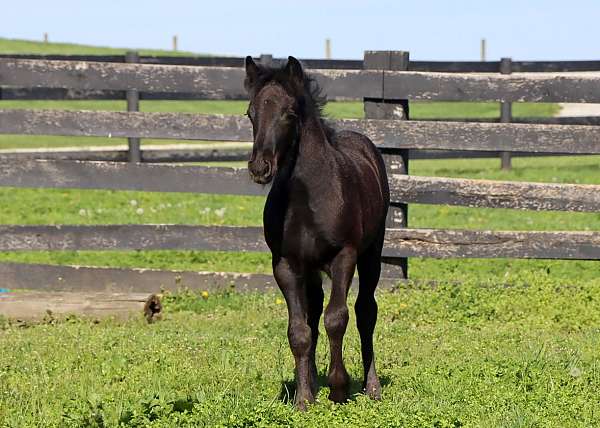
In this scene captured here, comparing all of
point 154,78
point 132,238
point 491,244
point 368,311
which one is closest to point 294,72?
→ point 368,311

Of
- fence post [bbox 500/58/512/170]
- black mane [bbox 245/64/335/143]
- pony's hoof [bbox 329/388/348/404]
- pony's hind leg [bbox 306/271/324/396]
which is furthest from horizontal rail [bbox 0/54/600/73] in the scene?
pony's hoof [bbox 329/388/348/404]

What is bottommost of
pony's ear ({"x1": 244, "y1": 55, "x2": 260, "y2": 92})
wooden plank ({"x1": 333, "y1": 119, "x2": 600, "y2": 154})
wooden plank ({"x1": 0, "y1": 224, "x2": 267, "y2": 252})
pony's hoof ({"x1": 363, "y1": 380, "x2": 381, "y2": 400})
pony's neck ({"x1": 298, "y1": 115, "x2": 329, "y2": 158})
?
pony's hoof ({"x1": 363, "y1": 380, "x2": 381, "y2": 400})

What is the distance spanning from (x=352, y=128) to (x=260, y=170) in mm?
5227

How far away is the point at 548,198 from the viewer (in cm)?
1095

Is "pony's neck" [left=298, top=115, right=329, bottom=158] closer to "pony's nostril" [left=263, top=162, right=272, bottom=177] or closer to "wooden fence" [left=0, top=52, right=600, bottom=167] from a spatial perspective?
"pony's nostril" [left=263, top=162, right=272, bottom=177]

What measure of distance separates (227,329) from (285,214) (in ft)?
10.8

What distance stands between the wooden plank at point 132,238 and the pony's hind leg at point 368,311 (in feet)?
12.0

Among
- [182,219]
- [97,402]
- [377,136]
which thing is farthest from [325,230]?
[182,219]

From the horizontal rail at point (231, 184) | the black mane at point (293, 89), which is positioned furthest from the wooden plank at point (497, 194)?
the black mane at point (293, 89)

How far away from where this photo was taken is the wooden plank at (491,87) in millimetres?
11070

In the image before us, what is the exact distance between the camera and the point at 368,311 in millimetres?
7551

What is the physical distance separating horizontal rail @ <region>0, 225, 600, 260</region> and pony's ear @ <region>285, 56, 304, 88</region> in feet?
15.7

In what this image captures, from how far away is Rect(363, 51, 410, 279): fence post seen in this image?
444 inches

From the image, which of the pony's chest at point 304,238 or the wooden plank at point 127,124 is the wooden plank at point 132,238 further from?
the pony's chest at point 304,238
